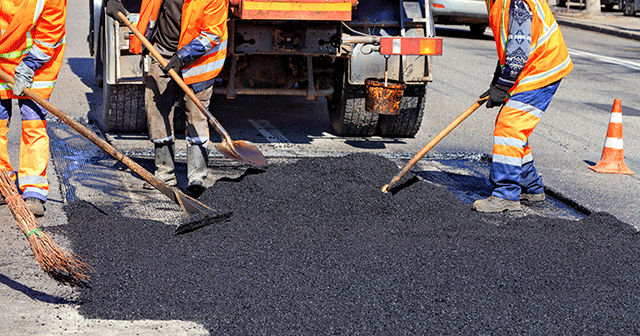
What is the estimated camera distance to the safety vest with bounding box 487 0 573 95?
4.54 meters

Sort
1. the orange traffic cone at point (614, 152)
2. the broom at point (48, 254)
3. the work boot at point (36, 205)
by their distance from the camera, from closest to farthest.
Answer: the broom at point (48, 254) < the work boot at point (36, 205) < the orange traffic cone at point (614, 152)

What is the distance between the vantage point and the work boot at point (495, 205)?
15.6 feet

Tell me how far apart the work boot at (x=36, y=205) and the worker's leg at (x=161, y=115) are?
83 centimetres

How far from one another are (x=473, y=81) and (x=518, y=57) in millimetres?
5694

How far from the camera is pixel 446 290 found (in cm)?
347

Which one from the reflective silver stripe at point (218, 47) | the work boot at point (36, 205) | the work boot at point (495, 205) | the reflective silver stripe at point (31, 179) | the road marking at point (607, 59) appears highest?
the reflective silver stripe at point (218, 47)

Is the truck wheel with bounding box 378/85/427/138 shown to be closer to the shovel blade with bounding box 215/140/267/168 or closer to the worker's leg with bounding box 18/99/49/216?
the shovel blade with bounding box 215/140/267/168

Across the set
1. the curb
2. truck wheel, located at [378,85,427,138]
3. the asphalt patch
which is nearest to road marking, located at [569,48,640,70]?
the curb

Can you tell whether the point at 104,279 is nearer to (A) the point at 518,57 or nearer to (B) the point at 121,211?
(B) the point at 121,211

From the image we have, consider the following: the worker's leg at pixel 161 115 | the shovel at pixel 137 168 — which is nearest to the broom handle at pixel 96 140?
the shovel at pixel 137 168

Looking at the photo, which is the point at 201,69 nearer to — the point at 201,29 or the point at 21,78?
the point at 201,29

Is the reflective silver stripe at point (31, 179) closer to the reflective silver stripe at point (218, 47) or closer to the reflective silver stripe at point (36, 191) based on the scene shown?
the reflective silver stripe at point (36, 191)

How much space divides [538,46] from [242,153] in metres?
2.10

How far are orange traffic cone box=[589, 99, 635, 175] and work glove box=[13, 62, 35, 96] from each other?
4.54m
